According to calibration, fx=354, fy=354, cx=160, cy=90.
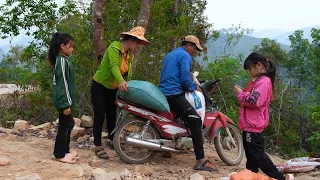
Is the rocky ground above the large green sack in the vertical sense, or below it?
below

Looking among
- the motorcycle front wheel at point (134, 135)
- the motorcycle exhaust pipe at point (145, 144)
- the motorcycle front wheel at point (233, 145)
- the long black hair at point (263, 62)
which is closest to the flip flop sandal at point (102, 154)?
the motorcycle front wheel at point (134, 135)

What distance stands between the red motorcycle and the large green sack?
135 mm

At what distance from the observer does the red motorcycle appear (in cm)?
436

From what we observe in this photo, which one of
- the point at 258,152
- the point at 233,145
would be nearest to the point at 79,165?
the point at 258,152

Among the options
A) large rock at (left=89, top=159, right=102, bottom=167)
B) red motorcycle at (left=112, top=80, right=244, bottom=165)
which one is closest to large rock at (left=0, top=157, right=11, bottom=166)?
large rock at (left=89, top=159, right=102, bottom=167)

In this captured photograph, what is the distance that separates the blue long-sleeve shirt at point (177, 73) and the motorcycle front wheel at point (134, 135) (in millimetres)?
509

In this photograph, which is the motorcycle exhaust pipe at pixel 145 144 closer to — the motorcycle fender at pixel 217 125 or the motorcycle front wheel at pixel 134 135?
the motorcycle front wheel at pixel 134 135

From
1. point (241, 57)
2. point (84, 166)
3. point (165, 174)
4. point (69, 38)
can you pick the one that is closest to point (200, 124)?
point (165, 174)

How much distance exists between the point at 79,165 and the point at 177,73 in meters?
1.58

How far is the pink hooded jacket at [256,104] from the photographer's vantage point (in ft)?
11.9

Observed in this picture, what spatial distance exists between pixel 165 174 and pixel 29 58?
8086mm

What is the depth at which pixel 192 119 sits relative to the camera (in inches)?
170

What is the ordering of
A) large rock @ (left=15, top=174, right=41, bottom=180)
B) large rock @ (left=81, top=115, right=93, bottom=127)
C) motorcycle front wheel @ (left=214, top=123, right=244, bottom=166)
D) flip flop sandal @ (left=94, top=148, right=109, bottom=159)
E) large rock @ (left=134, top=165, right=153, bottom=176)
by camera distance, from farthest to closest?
large rock @ (left=81, top=115, right=93, bottom=127), motorcycle front wheel @ (left=214, top=123, right=244, bottom=166), flip flop sandal @ (left=94, top=148, right=109, bottom=159), large rock @ (left=134, top=165, right=153, bottom=176), large rock @ (left=15, top=174, right=41, bottom=180)

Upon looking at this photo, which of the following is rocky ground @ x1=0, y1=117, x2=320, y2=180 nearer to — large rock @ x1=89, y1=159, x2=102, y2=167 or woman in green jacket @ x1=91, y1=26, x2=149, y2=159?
large rock @ x1=89, y1=159, x2=102, y2=167
